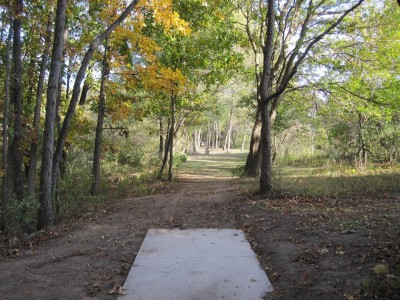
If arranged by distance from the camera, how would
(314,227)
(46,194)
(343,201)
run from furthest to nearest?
(343,201) < (46,194) < (314,227)

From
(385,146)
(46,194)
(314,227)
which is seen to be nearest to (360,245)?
(314,227)

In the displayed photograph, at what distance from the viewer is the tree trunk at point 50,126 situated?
7.53 m

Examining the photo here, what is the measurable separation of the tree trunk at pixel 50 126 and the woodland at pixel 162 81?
0.07 ft

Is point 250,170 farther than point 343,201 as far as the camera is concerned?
Yes

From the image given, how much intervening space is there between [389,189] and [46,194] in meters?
9.07

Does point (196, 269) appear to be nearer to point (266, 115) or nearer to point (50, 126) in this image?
point (50, 126)

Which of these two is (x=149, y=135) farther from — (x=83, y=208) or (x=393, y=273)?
(x=393, y=273)

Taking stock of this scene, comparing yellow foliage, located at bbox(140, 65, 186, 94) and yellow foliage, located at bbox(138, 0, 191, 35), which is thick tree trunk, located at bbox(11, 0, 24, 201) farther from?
yellow foliage, located at bbox(140, 65, 186, 94)

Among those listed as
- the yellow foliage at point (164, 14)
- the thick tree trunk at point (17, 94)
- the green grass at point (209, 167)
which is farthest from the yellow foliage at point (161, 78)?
the green grass at point (209, 167)

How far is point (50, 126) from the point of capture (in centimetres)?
774

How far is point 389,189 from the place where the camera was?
1016 centimetres

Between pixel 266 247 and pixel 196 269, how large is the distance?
1.44 m

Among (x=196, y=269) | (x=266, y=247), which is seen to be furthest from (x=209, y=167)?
(x=196, y=269)

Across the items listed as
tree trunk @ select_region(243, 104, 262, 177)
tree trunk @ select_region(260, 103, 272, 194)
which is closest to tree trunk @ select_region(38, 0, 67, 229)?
tree trunk @ select_region(260, 103, 272, 194)
